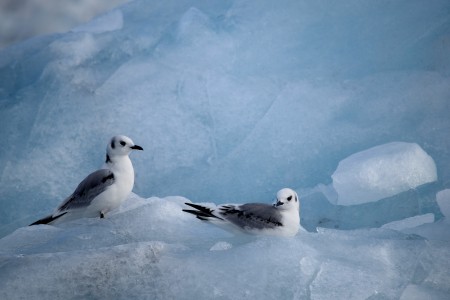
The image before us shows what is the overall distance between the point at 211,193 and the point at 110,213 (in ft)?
4.31

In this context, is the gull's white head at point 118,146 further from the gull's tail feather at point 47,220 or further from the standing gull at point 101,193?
the gull's tail feather at point 47,220

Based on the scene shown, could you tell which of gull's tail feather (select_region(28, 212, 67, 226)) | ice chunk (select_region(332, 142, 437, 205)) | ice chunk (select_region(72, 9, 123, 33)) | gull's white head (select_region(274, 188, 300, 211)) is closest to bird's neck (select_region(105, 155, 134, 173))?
gull's tail feather (select_region(28, 212, 67, 226))

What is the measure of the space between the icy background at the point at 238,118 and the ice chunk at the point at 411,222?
15 mm

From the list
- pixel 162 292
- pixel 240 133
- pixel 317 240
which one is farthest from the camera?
pixel 240 133

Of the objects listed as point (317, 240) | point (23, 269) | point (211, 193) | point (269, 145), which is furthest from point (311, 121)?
point (23, 269)

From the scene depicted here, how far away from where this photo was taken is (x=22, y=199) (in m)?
4.23

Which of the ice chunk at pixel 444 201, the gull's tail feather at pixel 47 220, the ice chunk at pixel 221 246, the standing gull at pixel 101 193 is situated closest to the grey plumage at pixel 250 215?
the ice chunk at pixel 221 246

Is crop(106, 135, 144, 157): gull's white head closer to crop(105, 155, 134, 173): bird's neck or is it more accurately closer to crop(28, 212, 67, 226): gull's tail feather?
crop(105, 155, 134, 173): bird's neck

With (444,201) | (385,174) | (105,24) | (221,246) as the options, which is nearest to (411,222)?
(444,201)

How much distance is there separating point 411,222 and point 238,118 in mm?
1779

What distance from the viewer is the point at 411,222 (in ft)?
11.8

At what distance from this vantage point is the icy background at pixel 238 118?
3380mm

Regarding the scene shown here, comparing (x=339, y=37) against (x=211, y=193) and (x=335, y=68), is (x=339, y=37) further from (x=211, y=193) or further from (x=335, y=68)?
(x=211, y=193)

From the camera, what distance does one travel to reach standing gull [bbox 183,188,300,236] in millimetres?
2709
